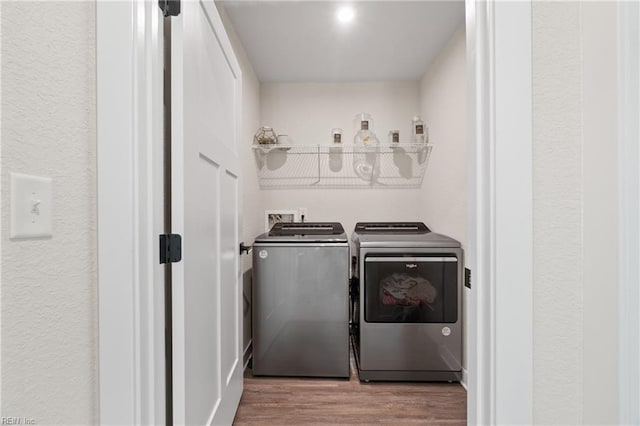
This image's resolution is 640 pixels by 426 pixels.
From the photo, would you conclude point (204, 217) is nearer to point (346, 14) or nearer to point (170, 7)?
point (170, 7)

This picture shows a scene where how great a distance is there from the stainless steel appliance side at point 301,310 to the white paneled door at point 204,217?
422 mm

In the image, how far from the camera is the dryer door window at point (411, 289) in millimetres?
2092

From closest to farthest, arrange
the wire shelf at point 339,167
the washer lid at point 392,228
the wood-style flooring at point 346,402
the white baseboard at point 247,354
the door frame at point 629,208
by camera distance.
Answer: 1. the door frame at point 629,208
2. the wood-style flooring at point 346,402
3. the white baseboard at point 247,354
4. the washer lid at point 392,228
5. the wire shelf at point 339,167

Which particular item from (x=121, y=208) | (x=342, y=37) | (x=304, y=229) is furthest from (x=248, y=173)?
(x=121, y=208)

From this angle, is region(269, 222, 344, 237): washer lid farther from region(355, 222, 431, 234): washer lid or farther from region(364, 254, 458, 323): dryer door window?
region(364, 254, 458, 323): dryer door window

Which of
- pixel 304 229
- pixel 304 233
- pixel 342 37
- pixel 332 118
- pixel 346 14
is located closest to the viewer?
pixel 346 14

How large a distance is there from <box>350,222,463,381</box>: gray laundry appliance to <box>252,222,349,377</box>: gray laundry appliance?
0.15 metres

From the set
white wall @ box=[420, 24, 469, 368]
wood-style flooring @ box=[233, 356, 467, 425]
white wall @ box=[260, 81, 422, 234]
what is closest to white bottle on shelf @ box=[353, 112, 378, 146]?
white wall @ box=[260, 81, 422, 234]

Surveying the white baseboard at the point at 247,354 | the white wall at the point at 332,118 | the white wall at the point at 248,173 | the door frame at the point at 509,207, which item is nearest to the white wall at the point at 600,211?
the door frame at the point at 509,207

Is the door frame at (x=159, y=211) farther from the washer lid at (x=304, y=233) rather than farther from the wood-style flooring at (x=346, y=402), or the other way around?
the washer lid at (x=304, y=233)

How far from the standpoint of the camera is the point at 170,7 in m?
0.93

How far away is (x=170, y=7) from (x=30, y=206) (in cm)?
67

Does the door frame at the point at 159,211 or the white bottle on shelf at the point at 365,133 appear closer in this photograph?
the door frame at the point at 159,211

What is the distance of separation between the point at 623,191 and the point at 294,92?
8.62 feet
